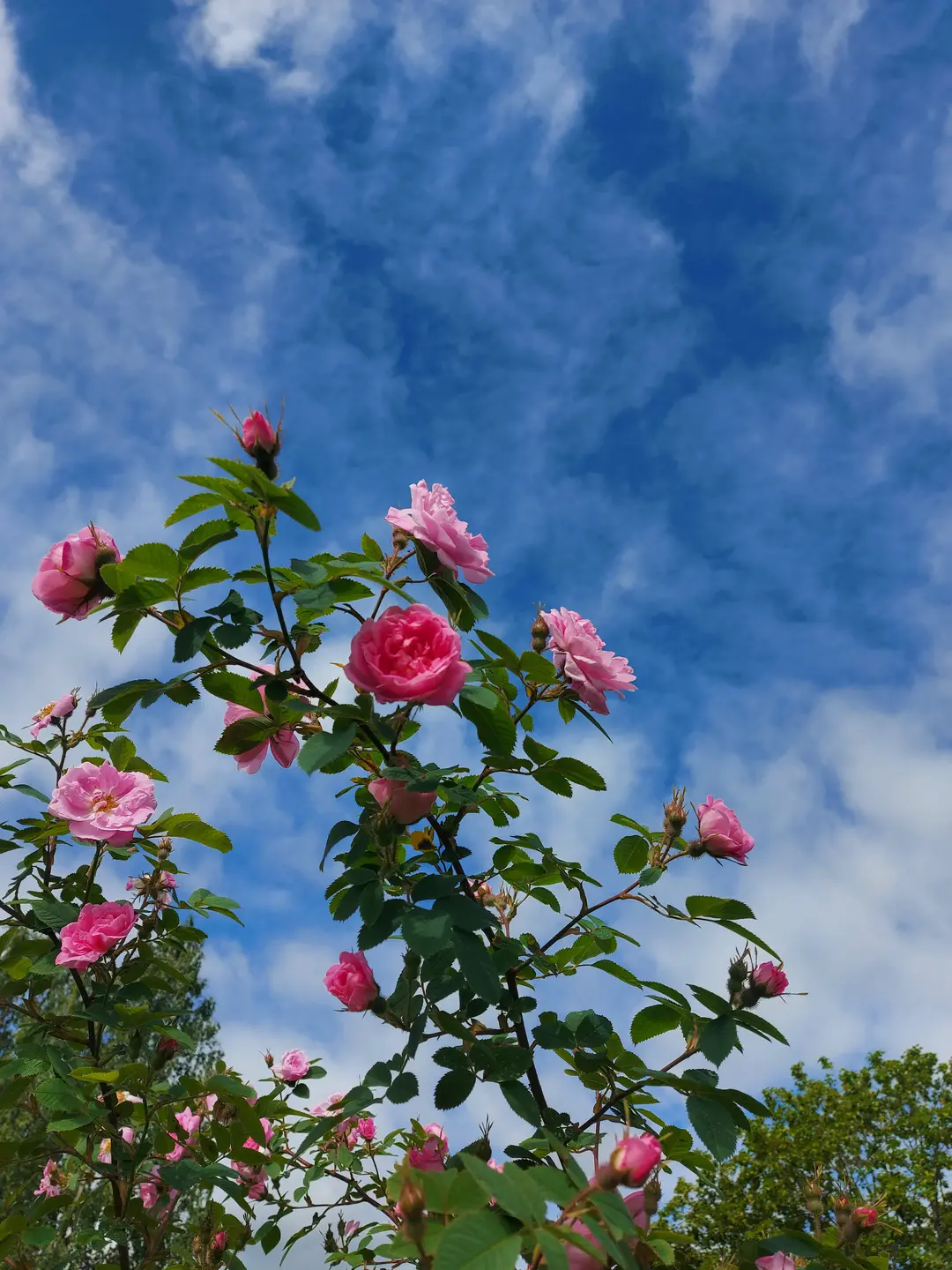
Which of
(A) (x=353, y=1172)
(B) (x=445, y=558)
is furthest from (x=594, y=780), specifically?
(A) (x=353, y=1172)

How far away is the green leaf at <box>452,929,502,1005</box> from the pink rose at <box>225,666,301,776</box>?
64cm

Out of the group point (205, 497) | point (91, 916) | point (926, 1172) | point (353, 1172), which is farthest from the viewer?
point (926, 1172)

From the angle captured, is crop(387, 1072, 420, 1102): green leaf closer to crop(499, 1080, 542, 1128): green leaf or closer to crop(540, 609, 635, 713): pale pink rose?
crop(499, 1080, 542, 1128): green leaf

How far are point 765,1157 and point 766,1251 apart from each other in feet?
55.7

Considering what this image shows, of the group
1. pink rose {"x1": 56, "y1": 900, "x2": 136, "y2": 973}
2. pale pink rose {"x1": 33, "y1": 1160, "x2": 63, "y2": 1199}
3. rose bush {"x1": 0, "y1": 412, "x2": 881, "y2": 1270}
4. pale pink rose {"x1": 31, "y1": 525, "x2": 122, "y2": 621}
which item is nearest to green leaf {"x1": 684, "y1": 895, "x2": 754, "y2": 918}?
rose bush {"x1": 0, "y1": 412, "x2": 881, "y2": 1270}

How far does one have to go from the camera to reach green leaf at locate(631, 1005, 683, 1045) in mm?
1868

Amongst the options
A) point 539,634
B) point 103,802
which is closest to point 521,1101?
point 539,634

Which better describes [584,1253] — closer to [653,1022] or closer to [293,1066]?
[653,1022]

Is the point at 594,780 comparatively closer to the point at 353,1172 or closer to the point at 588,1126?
the point at 588,1126

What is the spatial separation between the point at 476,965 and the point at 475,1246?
489 millimetres

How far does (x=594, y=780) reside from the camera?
76.2 inches

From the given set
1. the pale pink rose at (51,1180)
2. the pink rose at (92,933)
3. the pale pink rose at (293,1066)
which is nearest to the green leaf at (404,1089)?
the pink rose at (92,933)

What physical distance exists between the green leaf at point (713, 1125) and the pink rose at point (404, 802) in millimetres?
745

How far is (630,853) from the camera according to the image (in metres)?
2.13
